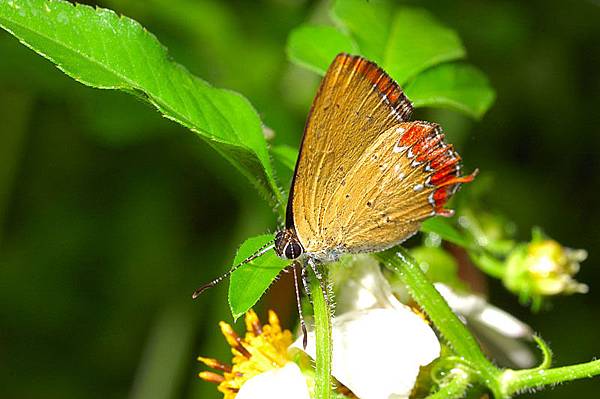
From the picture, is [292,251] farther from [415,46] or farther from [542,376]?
[415,46]

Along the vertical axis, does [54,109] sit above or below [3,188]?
above

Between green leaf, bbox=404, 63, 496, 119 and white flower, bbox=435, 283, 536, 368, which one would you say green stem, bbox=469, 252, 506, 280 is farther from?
green leaf, bbox=404, 63, 496, 119

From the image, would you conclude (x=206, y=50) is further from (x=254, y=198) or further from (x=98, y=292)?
(x=98, y=292)

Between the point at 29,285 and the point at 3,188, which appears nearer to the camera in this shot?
the point at 3,188

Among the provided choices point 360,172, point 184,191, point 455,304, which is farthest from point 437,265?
point 184,191

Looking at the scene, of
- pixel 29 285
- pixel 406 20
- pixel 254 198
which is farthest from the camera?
pixel 29 285

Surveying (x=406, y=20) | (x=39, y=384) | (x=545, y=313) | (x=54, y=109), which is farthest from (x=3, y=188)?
(x=545, y=313)
